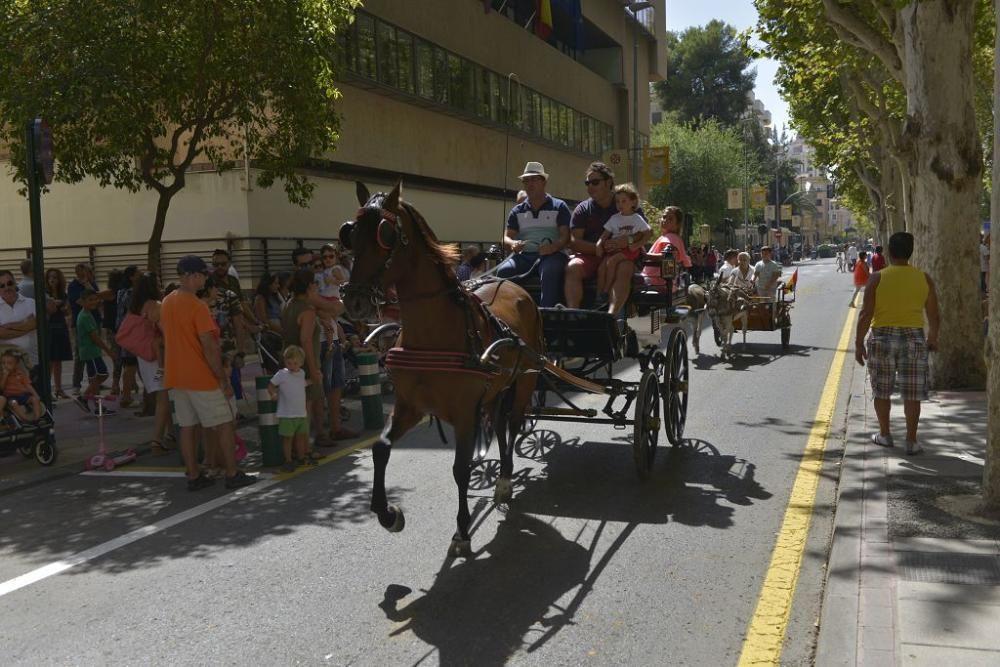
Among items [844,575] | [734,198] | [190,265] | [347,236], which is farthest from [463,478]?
[734,198]

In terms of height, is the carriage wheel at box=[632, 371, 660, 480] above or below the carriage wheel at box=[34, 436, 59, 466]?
above

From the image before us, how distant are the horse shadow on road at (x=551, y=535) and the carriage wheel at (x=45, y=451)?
14.1 feet

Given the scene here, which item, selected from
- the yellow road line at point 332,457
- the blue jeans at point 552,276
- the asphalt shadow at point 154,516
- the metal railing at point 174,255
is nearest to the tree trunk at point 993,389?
the blue jeans at point 552,276

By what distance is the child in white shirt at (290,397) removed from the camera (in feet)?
26.7

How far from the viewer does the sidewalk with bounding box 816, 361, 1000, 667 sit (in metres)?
4.02

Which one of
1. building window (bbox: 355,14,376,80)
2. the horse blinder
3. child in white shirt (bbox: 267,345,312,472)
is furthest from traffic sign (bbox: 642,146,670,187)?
the horse blinder

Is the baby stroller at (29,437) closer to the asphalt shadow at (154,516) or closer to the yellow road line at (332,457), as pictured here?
the asphalt shadow at (154,516)

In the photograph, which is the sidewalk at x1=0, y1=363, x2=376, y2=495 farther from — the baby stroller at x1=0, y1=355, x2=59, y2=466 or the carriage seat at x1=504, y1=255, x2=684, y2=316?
the carriage seat at x1=504, y1=255, x2=684, y2=316

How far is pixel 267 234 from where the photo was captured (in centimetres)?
1908

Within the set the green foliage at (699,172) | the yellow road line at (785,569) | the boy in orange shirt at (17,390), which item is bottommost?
the yellow road line at (785,569)

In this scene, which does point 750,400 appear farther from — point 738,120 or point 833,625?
point 738,120

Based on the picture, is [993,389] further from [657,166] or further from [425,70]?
[657,166]

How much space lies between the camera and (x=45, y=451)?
342 inches

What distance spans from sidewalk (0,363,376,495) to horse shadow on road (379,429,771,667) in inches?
113
